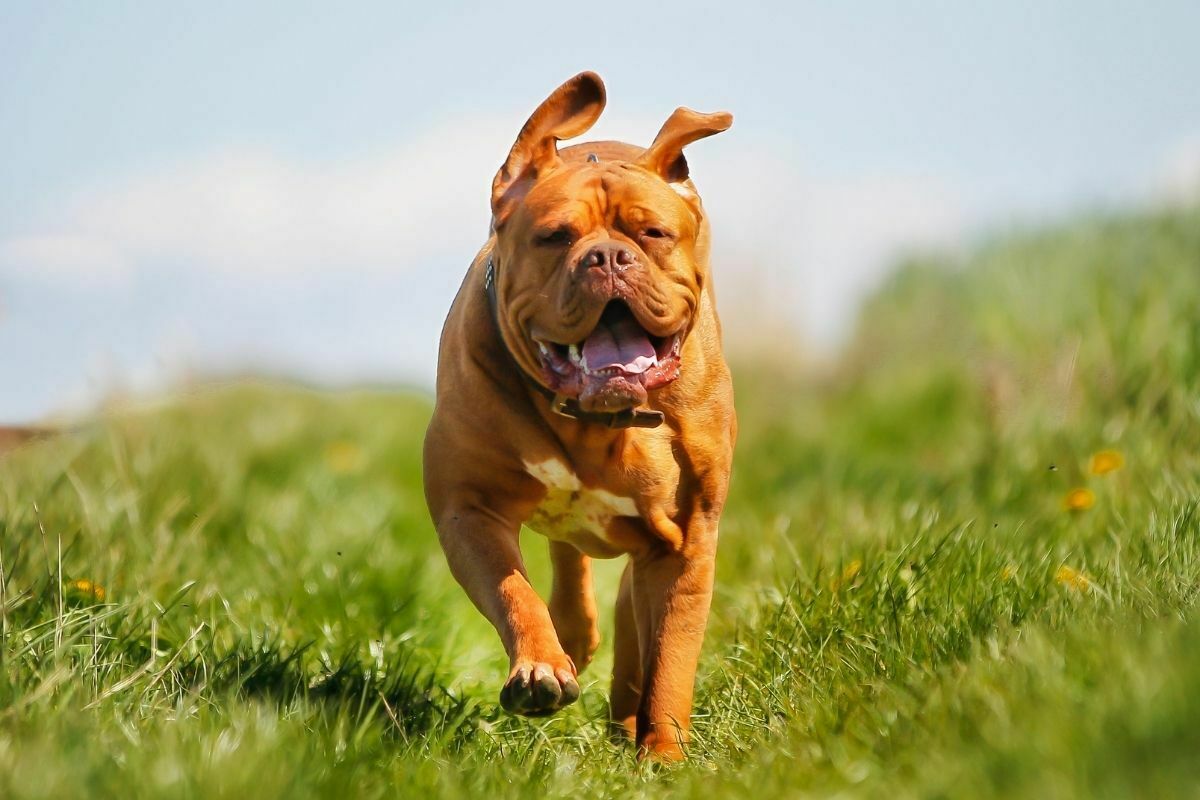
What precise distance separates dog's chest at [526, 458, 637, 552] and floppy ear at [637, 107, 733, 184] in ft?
3.03

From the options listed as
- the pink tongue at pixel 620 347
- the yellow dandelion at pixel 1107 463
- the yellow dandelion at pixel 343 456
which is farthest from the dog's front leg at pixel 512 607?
the yellow dandelion at pixel 343 456

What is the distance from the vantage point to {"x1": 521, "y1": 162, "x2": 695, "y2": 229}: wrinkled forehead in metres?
4.16

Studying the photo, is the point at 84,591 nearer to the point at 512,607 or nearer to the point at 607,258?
the point at 512,607

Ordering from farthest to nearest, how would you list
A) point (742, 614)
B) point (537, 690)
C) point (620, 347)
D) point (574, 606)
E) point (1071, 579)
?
point (742, 614)
point (574, 606)
point (1071, 579)
point (620, 347)
point (537, 690)

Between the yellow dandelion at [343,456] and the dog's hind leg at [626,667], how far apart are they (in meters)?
4.05

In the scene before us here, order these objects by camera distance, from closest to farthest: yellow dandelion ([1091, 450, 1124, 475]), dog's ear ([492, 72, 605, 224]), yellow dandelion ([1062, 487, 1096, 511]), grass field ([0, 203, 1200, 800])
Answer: grass field ([0, 203, 1200, 800]) < dog's ear ([492, 72, 605, 224]) < yellow dandelion ([1062, 487, 1096, 511]) < yellow dandelion ([1091, 450, 1124, 475])

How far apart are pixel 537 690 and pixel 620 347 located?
96 cm

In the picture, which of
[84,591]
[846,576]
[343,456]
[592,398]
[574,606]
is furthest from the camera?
[343,456]

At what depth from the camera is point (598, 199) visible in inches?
166

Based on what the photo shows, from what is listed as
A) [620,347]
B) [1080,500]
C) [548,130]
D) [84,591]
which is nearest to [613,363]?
[620,347]

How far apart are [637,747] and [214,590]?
5.17 feet

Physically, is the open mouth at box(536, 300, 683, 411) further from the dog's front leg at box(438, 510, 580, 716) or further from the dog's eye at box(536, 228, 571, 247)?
the dog's front leg at box(438, 510, 580, 716)

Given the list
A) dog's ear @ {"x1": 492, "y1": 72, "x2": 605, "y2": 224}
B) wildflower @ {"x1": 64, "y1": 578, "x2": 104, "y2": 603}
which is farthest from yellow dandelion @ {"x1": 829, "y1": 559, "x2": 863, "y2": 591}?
wildflower @ {"x1": 64, "y1": 578, "x2": 104, "y2": 603}

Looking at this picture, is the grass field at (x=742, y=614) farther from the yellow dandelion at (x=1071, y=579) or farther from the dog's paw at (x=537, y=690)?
the dog's paw at (x=537, y=690)
